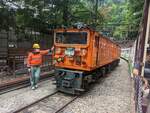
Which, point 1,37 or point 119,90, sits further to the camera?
point 1,37

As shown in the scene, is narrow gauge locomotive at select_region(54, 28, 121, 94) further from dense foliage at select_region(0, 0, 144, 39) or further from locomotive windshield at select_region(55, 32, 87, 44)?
dense foliage at select_region(0, 0, 144, 39)

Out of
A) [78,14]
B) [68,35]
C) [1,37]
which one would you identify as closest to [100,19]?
[78,14]

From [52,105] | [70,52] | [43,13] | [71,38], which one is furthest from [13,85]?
[43,13]

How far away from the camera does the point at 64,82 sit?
9227 millimetres

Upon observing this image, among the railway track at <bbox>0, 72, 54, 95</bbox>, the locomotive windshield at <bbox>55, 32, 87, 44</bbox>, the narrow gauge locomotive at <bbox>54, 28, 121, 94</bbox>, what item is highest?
the locomotive windshield at <bbox>55, 32, 87, 44</bbox>

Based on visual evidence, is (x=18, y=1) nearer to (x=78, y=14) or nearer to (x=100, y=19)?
(x=78, y=14)

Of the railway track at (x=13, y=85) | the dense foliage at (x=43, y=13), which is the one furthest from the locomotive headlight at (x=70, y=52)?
the dense foliage at (x=43, y=13)

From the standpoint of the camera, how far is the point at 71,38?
952 centimetres

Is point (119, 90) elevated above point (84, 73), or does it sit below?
below

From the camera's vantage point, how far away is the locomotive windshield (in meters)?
9.10

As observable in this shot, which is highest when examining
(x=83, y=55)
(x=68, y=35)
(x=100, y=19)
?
(x=100, y=19)

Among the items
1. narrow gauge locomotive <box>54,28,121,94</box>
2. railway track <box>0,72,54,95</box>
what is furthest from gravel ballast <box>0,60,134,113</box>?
narrow gauge locomotive <box>54,28,121,94</box>

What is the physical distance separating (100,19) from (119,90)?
50.4 ft

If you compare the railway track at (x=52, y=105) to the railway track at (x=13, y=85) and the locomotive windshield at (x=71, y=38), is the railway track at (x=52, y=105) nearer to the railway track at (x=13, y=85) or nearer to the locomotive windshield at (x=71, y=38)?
the railway track at (x=13, y=85)
